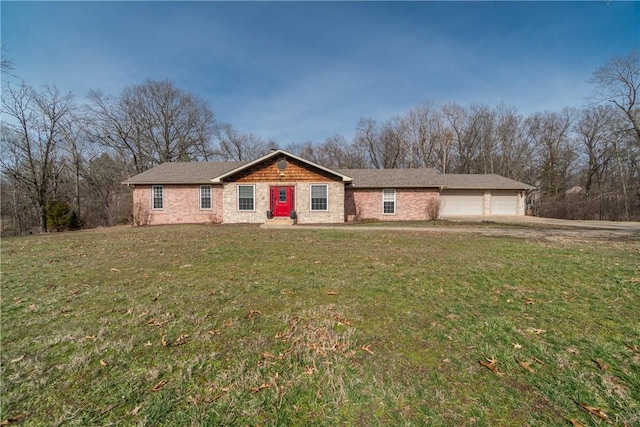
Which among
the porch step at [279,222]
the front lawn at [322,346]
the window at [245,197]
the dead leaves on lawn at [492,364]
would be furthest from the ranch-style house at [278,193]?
the dead leaves on lawn at [492,364]

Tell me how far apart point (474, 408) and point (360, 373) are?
3.05 ft

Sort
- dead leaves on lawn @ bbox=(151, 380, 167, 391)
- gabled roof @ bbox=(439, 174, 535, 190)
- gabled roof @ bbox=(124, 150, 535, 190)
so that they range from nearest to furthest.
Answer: dead leaves on lawn @ bbox=(151, 380, 167, 391), gabled roof @ bbox=(124, 150, 535, 190), gabled roof @ bbox=(439, 174, 535, 190)

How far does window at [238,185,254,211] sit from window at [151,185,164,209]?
6.27 m

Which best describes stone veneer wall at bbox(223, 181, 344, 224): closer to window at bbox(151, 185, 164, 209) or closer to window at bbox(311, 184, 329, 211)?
window at bbox(311, 184, 329, 211)

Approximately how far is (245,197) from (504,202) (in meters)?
23.8

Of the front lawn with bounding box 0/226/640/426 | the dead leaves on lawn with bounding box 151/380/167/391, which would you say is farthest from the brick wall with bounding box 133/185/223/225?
the dead leaves on lawn with bounding box 151/380/167/391

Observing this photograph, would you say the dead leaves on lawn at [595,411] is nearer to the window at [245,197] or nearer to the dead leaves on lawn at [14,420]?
the dead leaves on lawn at [14,420]

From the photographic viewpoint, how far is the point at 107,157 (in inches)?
1244

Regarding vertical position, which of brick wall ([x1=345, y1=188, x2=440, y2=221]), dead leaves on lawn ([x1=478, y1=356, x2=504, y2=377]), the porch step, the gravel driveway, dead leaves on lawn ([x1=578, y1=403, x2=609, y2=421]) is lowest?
dead leaves on lawn ([x1=578, y1=403, x2=609, y2=421])

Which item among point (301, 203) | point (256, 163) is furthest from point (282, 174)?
point (301, 203)

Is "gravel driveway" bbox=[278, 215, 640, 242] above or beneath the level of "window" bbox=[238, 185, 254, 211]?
beneath

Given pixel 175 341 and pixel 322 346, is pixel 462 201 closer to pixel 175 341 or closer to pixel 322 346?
pixel 322 346

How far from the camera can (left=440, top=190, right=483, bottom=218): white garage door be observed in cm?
2575

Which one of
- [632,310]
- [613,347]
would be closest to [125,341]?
[613,347]
